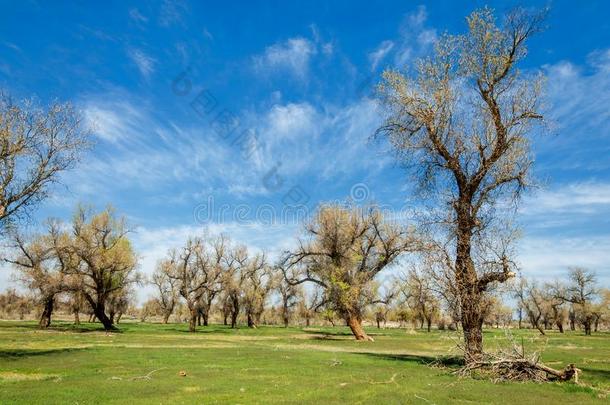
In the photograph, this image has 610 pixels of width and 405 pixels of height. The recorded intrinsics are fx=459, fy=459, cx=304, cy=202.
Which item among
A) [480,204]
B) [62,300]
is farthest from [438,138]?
[62,300]

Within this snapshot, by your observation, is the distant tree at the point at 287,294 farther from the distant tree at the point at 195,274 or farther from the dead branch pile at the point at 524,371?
the dead branch pile at the point at 524,371

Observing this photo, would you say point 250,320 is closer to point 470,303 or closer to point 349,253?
point 349,253

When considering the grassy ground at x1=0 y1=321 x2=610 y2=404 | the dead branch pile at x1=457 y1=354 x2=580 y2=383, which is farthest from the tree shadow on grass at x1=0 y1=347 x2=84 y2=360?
the dead branch pile at x1=457 y1=354 x2=580 y2=383

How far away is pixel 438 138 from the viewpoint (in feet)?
87.3

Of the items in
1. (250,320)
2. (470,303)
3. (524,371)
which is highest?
(470,303)

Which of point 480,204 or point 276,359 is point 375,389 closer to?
point 276,359

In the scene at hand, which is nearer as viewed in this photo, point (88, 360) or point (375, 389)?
point (375, 389)

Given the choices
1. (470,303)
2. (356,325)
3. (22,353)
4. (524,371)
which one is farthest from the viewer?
(356,325)

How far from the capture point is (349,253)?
51781 mm

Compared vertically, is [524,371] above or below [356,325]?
above

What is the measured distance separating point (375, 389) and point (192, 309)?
187ft

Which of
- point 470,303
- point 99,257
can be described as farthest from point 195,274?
point 470,303

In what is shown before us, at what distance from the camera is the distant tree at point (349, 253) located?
4988 centimetres

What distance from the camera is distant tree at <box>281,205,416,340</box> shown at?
4988 cm
